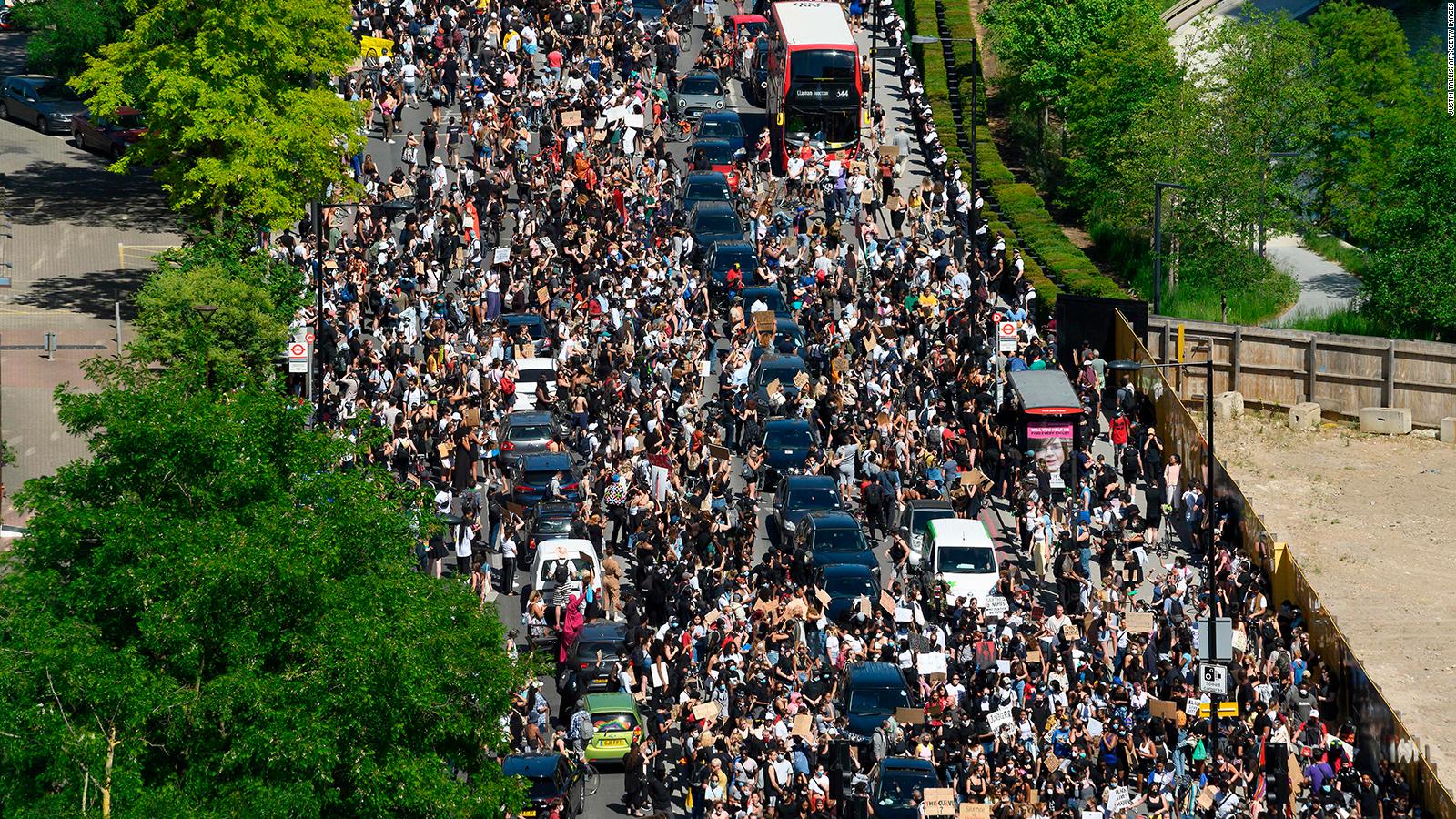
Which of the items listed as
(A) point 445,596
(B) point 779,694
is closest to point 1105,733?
(B) point 779,694

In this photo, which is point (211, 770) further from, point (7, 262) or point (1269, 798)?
point (7, 262)

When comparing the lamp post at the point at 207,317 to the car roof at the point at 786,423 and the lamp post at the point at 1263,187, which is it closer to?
the car roof at the point at 786,423

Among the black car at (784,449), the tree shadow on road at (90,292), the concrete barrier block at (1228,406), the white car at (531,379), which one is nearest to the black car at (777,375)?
the black car at (784,449)

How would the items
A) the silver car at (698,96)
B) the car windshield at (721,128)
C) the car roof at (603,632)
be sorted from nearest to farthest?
the car roof at (603,632) < the car windshield at (721,128) < the silver car at (698,96)

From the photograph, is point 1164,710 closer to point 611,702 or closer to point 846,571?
point 846,571

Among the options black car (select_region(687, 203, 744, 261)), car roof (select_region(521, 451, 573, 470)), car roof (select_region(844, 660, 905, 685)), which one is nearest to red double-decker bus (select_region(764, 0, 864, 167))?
black car (select_region(687, 203, 744, 261))
